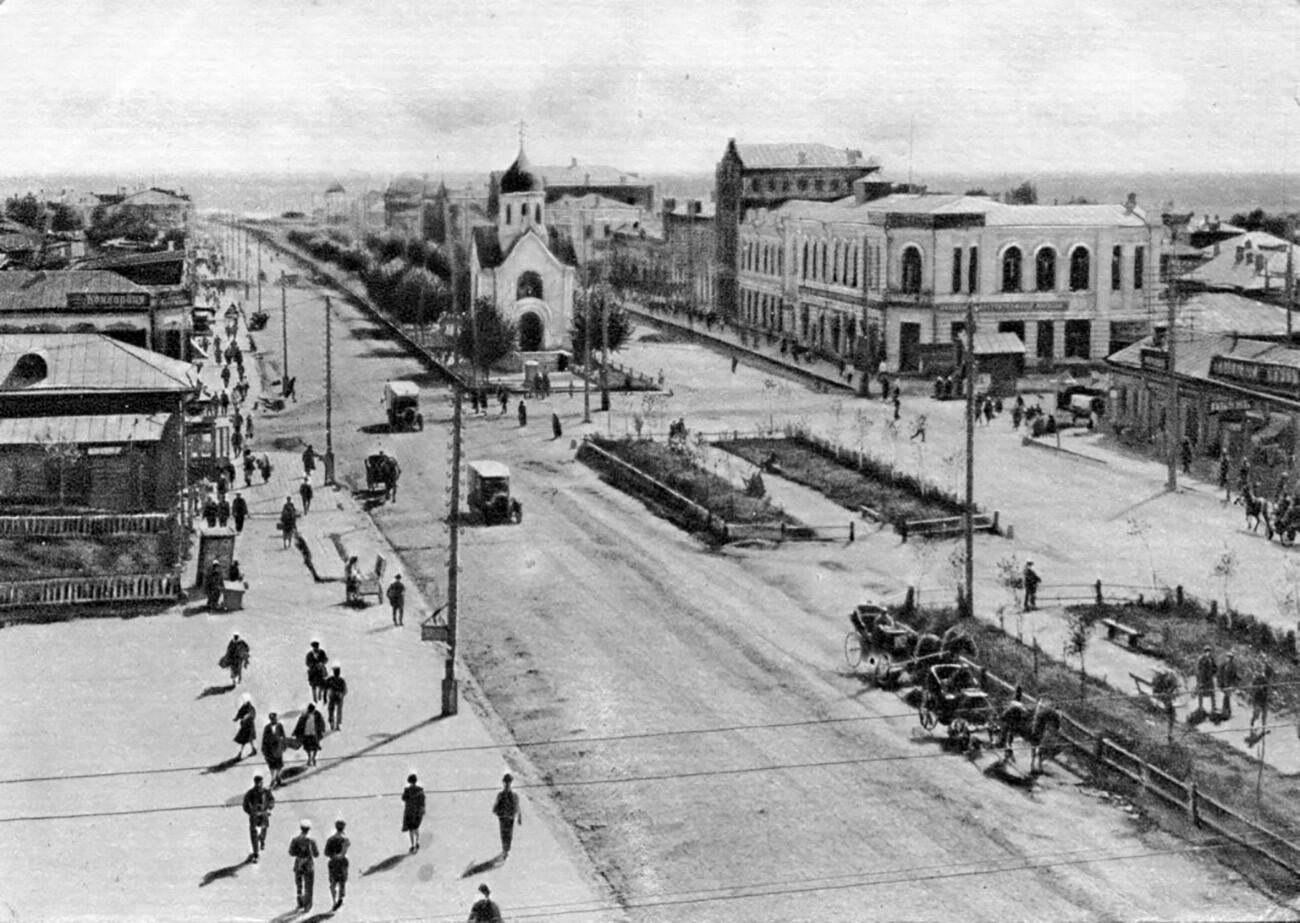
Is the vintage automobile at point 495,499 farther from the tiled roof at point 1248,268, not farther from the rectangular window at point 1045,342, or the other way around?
Answer: the tiled roof at point 1248,268

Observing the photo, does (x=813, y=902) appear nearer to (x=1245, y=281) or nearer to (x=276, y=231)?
(x=1245, y=281)

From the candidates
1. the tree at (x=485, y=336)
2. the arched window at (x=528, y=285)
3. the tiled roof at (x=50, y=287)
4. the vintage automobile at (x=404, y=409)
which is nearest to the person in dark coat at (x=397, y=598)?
the vintage automobile at (x=404, y=409)

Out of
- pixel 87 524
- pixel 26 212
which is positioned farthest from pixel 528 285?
pixel 87 524

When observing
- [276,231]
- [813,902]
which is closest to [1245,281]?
[276,231]

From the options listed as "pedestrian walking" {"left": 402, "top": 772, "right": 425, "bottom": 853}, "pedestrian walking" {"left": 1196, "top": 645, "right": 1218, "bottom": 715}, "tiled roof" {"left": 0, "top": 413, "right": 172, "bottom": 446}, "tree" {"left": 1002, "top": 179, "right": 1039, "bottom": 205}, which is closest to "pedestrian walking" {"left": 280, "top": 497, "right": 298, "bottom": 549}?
"tiled roof" {"left": 0, "top": 413, "right": 172, "bottom": 446}

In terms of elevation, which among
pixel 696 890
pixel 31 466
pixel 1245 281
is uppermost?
pixel 1245 281

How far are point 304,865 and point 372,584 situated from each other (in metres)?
12.2

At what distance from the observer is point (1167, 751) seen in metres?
19.3

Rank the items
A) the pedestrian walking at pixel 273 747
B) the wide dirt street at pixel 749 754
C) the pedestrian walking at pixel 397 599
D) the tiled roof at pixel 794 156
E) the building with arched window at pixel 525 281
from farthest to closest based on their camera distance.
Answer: the tiled roof at pixel 794 156
the building with arched window at pixel 525 281
the pedestrian walking at pixel 397 599
the pedestrian walking at pixel 273 747
the wide dirt street at pixel 749 754

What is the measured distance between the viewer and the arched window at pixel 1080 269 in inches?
2418

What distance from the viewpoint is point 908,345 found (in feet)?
Answer: 198

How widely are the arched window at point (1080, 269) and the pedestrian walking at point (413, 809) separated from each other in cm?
4947

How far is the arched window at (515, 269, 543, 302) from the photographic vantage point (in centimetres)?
6228

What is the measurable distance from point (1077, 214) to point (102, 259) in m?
36.6
